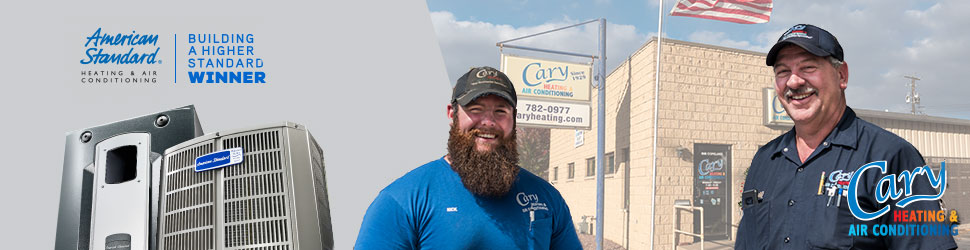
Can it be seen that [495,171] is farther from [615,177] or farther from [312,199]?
[615,177]

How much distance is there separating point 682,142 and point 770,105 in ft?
7.20

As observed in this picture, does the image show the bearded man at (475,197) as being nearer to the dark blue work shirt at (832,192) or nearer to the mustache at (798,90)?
the dark blue work shirt at (832,192)

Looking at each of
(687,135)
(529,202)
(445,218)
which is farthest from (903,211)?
(687,135)

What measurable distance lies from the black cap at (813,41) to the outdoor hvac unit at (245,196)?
1782mm

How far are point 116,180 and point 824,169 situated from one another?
8.62ft

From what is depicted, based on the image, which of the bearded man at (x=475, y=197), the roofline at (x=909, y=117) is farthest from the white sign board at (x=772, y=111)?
the bearded man at (x=475, y=197)

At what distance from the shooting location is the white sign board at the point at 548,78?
399 inches

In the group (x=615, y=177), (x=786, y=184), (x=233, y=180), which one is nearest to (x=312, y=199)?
(x=233, y=180)

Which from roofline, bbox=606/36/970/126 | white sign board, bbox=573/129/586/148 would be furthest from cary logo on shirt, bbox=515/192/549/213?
white sign board, bbox=573/129/586/148

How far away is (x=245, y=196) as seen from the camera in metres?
1.95

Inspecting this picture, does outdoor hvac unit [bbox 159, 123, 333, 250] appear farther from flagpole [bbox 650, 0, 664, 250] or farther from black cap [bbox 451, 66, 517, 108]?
flagpole [bbox 650, 0, 664, 250]

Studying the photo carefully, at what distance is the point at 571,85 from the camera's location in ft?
34.2

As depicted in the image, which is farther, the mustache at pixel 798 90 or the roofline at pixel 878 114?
the roofline at pixel 878 114

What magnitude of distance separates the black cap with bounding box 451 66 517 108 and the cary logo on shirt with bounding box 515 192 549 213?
0.31 m
